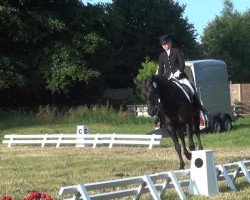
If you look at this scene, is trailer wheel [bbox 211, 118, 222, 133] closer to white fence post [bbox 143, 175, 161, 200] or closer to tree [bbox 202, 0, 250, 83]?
white fence post [bbox 143, 175, 161, 200]

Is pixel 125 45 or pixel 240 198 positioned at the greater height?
pixel 125 45

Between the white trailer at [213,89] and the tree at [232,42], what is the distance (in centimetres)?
4246

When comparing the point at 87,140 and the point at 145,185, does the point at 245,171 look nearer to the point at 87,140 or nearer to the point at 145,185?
the point at 145,185

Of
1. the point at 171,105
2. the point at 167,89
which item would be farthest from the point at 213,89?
the point at 167,89

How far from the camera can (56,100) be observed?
160 feet

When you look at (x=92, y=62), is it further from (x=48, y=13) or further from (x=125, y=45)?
(x=125, y=45)

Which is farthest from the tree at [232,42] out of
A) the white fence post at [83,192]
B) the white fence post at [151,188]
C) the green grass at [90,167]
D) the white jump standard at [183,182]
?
the white fence post at [83,192]

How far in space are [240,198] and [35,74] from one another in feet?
118

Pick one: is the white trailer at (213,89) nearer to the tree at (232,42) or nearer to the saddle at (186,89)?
the saddle at (186,89)

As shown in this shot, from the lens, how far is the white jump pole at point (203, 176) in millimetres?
10570

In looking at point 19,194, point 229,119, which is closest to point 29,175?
point 19,194

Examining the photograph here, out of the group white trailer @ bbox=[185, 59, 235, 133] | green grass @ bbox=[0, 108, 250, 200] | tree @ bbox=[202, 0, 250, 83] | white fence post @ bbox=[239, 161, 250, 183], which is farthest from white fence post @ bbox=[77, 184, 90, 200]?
tree @ bbox=[202, 0, 250, 83]

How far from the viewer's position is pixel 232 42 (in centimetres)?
Answer: 8019

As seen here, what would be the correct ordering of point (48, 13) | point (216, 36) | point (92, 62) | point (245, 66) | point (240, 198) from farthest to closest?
1. point (216, 36)
2. point (245, 66)
3. point (92, 62)
4. point (48, 13)
5. point (240, 198)
